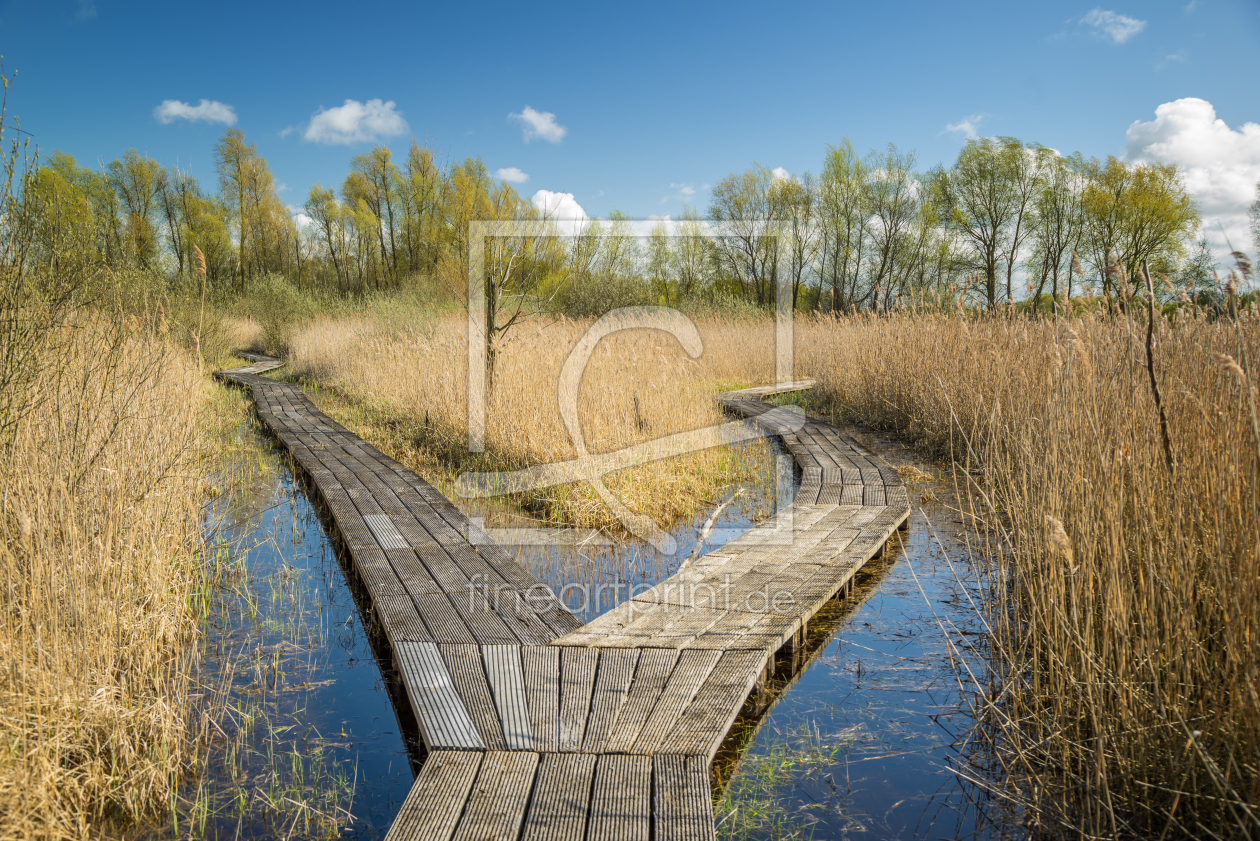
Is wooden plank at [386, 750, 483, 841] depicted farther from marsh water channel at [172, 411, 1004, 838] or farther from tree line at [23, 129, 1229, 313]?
tree line at [23, 129, 1229, 313]

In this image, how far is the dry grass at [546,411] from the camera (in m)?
5.25

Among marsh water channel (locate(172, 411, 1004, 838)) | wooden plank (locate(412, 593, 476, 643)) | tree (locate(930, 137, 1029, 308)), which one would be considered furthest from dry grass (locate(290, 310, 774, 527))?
tree (locate(930, 137, 1029, 308))

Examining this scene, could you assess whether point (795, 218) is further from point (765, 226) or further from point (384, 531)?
point (384, 531)

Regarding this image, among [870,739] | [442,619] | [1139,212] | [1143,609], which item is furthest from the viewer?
[1139,212]

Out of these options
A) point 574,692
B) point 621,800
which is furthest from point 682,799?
point 574,692

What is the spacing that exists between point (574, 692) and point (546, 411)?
3.81 metres

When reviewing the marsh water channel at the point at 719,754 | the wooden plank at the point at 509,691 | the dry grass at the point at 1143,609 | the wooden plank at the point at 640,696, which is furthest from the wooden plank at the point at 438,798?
the dry grass at the point at 1143,609

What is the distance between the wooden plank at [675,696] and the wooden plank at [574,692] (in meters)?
0.19

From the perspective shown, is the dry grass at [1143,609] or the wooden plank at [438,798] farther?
the wooden plank at [438,798]

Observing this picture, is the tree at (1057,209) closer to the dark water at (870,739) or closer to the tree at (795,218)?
the tree at (795,218)

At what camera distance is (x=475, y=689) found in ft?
7.88

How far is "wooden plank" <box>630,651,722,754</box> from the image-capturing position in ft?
6.95

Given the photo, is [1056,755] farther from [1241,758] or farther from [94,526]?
[94,526]

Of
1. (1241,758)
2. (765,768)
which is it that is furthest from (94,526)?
(1241,758)
